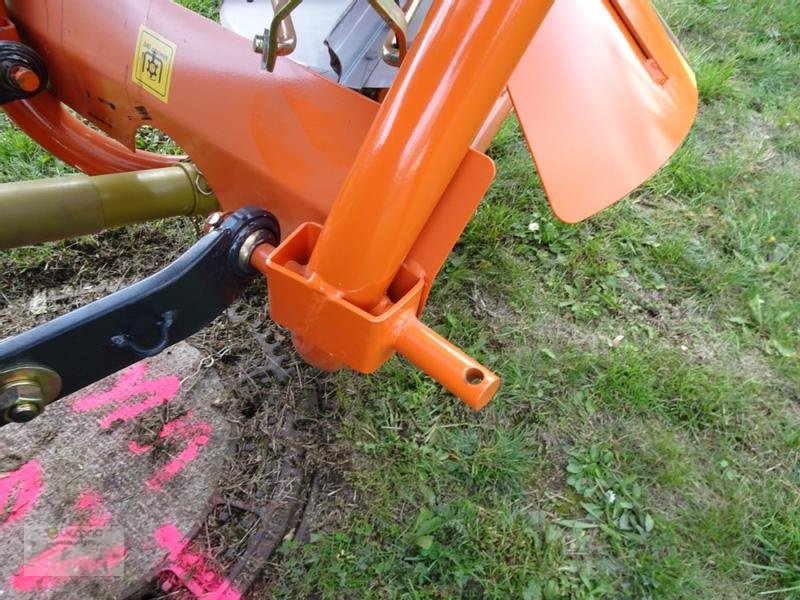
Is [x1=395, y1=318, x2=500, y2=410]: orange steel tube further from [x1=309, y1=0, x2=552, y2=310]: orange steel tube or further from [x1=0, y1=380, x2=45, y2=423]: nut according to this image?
[x1=0, y1=380, x2=45, y2=423]: nut

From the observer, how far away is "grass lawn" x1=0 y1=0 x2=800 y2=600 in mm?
1650

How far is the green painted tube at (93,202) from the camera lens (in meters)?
1.20

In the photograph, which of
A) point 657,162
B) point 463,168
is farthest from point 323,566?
point 657,162

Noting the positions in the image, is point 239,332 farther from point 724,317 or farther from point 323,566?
point 724,317

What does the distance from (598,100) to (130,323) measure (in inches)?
37.8

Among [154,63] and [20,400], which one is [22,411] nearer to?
[20,400]

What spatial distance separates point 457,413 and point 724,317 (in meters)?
1.04

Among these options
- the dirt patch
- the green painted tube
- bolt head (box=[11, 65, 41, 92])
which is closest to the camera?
the green painted tube

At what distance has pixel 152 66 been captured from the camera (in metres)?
1.30

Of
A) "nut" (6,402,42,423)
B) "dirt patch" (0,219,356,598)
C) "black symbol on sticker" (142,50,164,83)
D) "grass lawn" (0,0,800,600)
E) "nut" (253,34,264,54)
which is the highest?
"nut" (253,34,264,54)

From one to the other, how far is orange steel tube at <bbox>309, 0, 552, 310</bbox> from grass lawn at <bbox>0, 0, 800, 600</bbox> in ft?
2.98

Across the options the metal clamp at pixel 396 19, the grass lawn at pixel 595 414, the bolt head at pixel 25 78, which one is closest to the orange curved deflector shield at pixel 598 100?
the metal clamp at pixel 396 19

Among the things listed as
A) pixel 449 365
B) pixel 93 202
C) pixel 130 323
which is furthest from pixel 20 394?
Result: pixel 449 365

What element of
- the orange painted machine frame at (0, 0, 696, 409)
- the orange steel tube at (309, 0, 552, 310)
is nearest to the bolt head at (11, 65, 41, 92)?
the orange painted machine frame at (0, 0, 696, 409)
